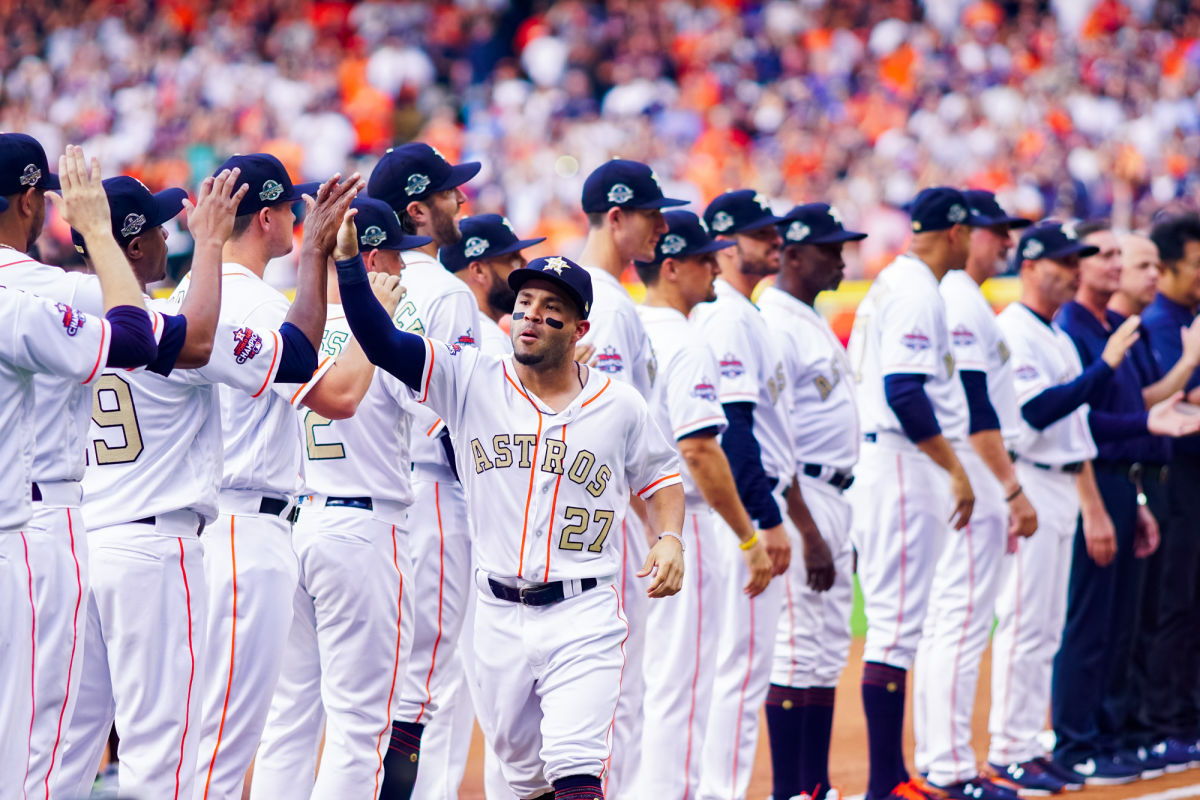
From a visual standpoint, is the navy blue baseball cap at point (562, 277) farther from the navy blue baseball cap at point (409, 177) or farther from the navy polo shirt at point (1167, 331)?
the navy polo shirt at point (1167, 331)

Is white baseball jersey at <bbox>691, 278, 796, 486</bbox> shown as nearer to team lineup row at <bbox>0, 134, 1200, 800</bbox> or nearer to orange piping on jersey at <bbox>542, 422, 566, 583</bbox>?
team lineup row at <bbox>0, 134, 1200, 800</bbox>

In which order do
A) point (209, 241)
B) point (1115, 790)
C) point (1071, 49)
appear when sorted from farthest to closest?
point (1071, 49) → point (1115, 790) → point (209, 241)

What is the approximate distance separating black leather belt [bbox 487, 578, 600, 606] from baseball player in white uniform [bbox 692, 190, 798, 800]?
1563mm

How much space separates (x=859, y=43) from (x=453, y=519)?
15.0 metres

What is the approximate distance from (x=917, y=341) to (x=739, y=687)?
1726 millimetres

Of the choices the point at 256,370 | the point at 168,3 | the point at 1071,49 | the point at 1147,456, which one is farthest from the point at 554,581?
the point at 168,3

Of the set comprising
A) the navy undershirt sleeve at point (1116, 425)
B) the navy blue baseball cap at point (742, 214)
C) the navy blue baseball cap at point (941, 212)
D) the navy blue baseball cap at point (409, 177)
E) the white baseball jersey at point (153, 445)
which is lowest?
the white baseball jersey at point (153, 445)

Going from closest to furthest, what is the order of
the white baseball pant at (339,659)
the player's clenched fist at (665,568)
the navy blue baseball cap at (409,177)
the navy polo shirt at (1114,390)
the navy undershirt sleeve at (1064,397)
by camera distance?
the player's clenched fist at (665,568) → the white baseball pant at (339,659) → the navy blue baseball cap at (409,177) → the navy undershirt sleeve at (1064,397) → the navy polo shirt at (1114,390)

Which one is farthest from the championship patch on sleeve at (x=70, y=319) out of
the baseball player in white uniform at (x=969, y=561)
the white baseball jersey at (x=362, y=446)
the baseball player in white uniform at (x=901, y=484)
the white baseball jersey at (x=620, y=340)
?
the baseball player in white uniform at (x=969, y=561)

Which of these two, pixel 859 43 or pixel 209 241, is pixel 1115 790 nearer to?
pixel 209 241

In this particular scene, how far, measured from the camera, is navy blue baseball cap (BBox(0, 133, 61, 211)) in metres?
3.77

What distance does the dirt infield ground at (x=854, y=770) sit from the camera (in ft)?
22.4

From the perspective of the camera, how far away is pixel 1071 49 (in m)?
17.4

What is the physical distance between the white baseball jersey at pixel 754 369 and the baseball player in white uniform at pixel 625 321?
44 centimetres
